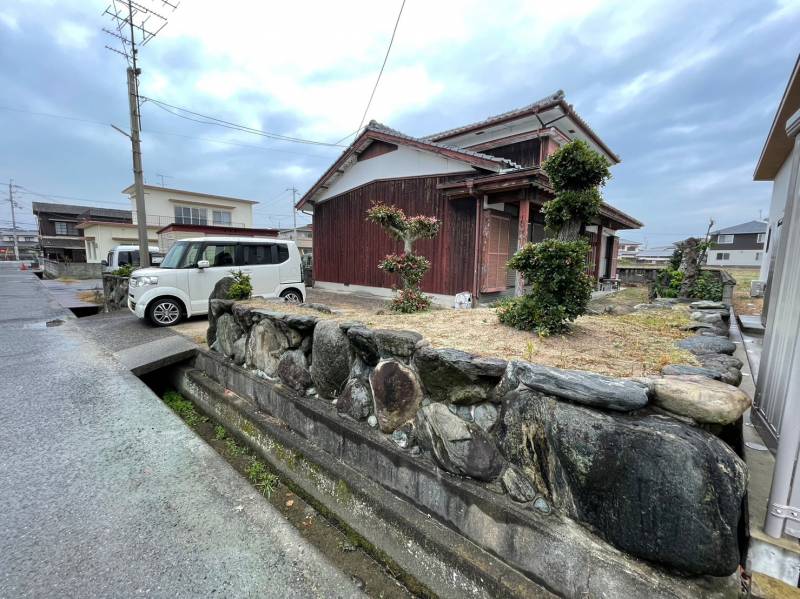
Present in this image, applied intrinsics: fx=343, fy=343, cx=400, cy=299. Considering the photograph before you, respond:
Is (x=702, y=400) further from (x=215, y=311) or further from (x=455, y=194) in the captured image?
(x=455, y=194)

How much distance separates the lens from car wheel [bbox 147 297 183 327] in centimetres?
664

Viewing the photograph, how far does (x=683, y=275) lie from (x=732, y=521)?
8246 mm

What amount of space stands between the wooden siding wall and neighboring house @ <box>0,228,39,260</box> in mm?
70066

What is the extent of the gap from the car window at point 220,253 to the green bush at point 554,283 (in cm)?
628

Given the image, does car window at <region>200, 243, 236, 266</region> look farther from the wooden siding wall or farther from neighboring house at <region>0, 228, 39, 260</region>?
neighboring house at <region>0, 228, 39, 260</region>

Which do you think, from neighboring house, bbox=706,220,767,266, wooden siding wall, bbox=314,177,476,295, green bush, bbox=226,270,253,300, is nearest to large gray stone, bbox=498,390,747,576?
green bush, bbox=226,270,253,300

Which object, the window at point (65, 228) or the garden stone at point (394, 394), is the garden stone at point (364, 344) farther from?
the window at point (65, 228)

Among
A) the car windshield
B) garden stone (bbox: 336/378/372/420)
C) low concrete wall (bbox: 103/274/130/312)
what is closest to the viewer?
garden stone (bbox: 336/378/372/420)

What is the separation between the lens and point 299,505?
2.92 metres

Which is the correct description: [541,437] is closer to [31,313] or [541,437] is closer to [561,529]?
[561,529]

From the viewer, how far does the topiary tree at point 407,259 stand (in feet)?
15.2

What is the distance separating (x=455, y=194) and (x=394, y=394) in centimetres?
608

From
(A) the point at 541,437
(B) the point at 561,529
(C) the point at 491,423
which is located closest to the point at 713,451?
(A) the point at 541,437

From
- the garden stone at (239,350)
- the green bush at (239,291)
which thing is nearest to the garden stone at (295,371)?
the garden stone at (239,350)
